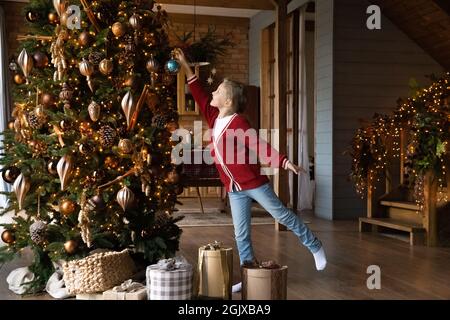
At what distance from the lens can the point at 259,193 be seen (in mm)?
3328

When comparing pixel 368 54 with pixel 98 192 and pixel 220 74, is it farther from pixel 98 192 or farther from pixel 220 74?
pixel 98 192

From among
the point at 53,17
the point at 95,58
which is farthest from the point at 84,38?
the point at 53,17

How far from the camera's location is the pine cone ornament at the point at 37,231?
322 centimetres

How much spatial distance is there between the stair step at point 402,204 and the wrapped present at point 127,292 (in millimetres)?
3359

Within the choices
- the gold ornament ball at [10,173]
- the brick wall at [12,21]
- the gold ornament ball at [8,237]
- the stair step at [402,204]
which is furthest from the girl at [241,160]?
the brick wall at [12,21]

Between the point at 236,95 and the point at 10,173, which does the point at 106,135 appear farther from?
the point at 236,95

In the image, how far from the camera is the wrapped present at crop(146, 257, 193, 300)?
2750 millimetres

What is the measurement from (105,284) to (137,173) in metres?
0.71

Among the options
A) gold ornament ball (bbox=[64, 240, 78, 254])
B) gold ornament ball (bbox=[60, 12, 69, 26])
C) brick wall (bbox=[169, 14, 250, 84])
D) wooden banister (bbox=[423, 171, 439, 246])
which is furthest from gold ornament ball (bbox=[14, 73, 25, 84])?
brick wall (bbox=[169, 14, 250, 84])

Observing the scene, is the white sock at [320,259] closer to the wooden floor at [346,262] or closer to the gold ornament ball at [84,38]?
the wooden floor at [346,262]

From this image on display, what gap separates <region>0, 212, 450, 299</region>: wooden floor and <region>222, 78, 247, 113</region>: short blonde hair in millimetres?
1177

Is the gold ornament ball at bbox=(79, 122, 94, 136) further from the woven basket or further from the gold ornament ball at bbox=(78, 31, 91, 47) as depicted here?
the woven basket
